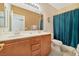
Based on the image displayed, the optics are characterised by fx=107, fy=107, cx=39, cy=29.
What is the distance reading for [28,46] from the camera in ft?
4.42

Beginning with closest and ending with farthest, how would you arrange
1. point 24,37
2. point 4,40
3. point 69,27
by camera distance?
point 4,40 → point 24,37 → point 69,27

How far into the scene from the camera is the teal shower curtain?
1.38 metres

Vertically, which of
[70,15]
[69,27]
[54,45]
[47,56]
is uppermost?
[70,15]

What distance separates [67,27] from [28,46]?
57 cm

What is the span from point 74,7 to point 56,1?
0.81ft

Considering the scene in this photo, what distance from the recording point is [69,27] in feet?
4.63

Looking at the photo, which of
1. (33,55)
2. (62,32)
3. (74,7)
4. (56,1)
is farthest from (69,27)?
(33,55)

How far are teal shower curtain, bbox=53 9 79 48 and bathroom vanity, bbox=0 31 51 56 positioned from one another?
0.16 meters

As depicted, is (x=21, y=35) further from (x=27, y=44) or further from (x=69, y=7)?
(x=69, y=7)

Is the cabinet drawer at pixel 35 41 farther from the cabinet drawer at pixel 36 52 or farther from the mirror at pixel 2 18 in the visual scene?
the mirror at pixel 2 18

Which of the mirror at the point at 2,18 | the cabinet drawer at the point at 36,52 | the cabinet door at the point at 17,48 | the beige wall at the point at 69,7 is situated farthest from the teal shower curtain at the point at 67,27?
the mirror at the point at 2,18

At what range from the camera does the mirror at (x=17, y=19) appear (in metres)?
1.33

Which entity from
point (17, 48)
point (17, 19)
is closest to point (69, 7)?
point (17, 19)

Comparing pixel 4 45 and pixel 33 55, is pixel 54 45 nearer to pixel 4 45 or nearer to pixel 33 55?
pixel 33 55
